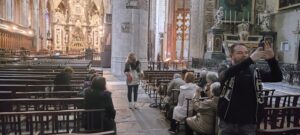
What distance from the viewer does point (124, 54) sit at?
18.7 meters

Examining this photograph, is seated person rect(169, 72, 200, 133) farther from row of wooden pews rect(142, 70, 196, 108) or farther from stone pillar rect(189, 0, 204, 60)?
A: stone pillar rect(189, 0, 204, 60)

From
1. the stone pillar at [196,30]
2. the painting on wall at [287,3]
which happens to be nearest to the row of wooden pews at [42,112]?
the painting on wall at [287,3]

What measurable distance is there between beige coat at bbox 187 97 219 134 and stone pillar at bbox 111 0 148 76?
13.9 m

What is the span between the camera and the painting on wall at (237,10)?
2336cm

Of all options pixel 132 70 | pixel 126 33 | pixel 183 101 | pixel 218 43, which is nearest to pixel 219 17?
pixel 218 43

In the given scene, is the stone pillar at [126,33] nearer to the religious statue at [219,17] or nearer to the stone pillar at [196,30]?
the religious statue at [219,17]

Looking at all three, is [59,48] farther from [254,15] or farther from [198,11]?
[254,15]

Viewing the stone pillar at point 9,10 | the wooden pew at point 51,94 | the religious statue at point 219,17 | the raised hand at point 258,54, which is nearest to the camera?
the raised hand at point 258,54

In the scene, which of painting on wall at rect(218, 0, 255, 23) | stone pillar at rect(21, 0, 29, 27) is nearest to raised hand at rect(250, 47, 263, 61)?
painting on wall at rect(218, 0, 255, 23)

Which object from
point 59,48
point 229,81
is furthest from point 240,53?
point 59,48

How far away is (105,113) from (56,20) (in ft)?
146

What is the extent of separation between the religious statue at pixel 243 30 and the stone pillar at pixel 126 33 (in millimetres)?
7194

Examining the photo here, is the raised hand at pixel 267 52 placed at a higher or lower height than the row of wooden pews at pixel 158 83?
higher

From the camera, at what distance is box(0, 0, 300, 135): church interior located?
5.07m
